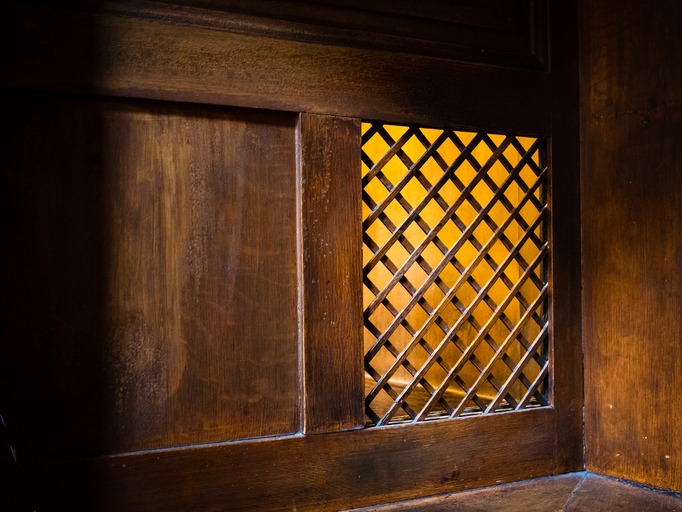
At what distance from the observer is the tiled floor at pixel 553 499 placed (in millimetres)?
1882

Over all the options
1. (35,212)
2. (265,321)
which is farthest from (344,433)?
(35,212)

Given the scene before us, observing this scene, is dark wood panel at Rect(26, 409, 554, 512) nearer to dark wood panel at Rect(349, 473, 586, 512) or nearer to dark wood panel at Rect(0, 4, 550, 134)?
dark wood panel at Rect(349, 473, 586, 512)

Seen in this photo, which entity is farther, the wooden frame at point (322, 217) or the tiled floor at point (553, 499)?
the tiled floor at point (553, 499)

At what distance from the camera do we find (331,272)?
1896 mm

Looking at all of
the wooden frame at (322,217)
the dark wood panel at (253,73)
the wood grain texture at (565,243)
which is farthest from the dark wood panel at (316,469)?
the dark wood panel at (253,73)

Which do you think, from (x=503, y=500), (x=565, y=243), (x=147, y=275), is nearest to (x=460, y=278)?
(x=565, y=243)

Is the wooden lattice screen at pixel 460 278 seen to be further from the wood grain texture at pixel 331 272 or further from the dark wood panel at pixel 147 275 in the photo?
the dark wood panel at pixel 147 275

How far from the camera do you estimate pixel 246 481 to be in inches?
69.7

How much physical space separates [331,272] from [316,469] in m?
0.58

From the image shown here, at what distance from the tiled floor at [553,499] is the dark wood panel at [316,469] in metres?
0.05

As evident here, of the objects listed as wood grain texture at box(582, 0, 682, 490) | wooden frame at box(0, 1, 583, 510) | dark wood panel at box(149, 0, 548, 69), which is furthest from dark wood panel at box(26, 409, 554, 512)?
dark wood panel at box(149, 0, 548, 69)

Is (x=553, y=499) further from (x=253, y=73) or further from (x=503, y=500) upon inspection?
(x=253, y=73)

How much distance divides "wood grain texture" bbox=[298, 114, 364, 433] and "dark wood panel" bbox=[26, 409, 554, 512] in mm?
111

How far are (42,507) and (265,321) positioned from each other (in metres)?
0.73
